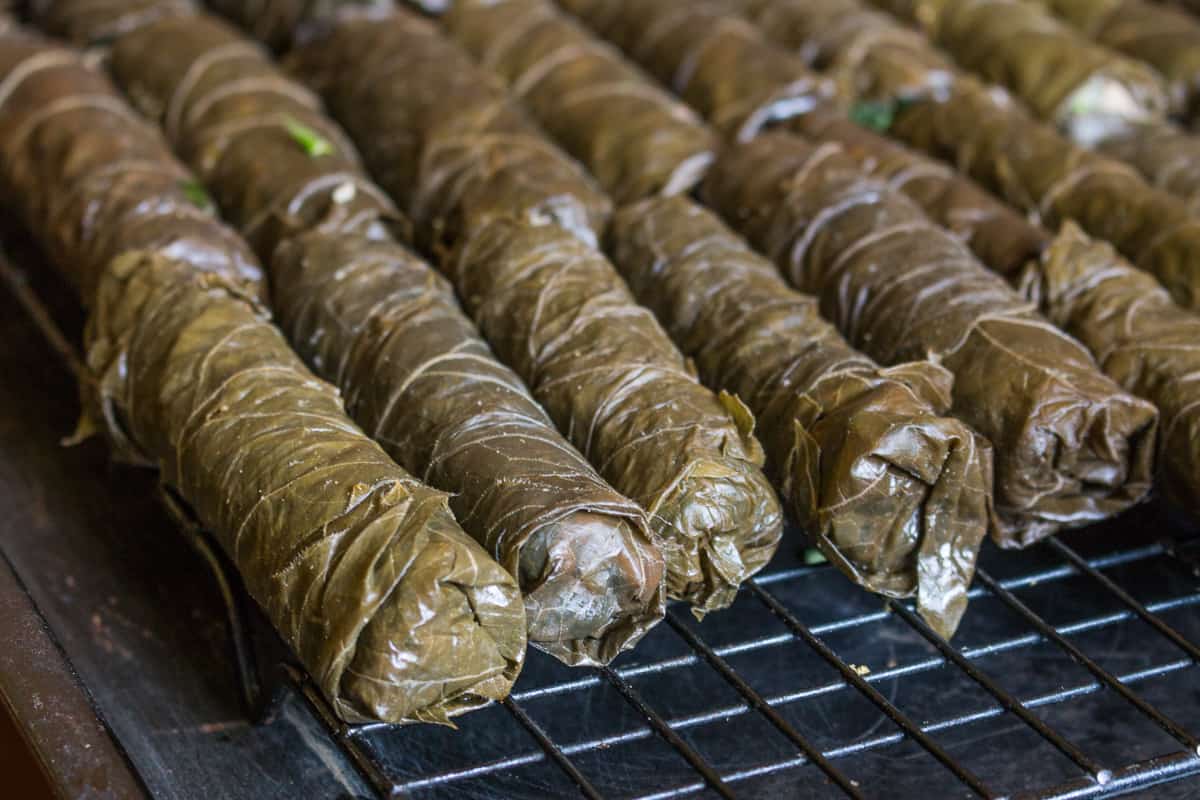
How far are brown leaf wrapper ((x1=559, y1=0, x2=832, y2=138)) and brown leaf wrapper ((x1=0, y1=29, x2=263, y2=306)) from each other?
6.77 ft

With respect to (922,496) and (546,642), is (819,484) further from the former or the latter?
(546,642)

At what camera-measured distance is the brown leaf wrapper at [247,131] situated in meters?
5.03

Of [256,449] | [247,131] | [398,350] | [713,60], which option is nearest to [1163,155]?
[713,60]

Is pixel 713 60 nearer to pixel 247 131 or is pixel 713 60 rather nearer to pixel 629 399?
pixel 247 131

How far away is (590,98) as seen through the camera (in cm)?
580

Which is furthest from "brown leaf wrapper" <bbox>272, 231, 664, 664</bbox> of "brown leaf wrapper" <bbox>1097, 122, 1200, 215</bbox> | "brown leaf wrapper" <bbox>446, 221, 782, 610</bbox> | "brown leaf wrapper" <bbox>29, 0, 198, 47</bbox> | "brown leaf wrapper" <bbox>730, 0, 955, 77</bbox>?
"brown leaf wrapper" <bbox>1097, 122, 1200, 215</bbox>

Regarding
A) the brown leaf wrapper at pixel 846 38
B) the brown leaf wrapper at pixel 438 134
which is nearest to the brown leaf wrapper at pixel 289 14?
the brown leaf wrapper at pixel 438 134

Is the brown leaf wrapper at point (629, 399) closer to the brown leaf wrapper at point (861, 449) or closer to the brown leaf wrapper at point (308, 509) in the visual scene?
the brown leaf wrapper at point (861, 449)

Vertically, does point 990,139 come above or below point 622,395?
above

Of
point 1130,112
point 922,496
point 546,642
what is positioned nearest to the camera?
point 546,642

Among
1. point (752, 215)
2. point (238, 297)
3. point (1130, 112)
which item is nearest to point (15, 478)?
point (238, 297)

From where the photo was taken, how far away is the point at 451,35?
20.7 ft

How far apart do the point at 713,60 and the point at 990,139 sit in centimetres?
119

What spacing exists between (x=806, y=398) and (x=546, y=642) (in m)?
1.02
